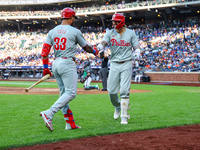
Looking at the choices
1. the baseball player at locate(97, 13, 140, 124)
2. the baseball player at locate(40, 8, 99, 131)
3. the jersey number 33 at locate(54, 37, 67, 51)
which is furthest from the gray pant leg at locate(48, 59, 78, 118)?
the baseball player at locate(97, 13, 140, 124)

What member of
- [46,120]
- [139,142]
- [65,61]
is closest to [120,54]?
[65,61]

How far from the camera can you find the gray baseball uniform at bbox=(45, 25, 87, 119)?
4.48 metres

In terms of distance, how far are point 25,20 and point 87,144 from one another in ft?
156

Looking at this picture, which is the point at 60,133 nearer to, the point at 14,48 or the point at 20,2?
the point at 14,48

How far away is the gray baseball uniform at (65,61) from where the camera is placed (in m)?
4.48

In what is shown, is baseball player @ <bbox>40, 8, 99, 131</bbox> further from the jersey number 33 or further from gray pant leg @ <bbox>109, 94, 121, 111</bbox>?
gray pant leg @ <bbox>109, 94, 121, 111</bbox>

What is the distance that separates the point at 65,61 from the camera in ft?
14.8

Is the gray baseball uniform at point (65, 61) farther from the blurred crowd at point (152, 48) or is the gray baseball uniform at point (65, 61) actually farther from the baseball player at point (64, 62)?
the blurred crowd at point (152, 48)

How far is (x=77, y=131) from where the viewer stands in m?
4.53

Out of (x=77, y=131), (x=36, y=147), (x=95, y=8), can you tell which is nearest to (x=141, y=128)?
(x=77, y=131)

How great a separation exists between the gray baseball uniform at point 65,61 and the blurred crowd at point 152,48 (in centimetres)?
2048

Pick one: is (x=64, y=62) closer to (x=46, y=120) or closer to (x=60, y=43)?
(x=60, y=43)

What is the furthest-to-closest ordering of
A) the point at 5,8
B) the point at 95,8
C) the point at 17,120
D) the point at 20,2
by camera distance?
1. the point at 5,8
2. the point at 20,2
3. the point at 95,8
4. the point at 17,120

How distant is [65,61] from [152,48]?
26.2 m
